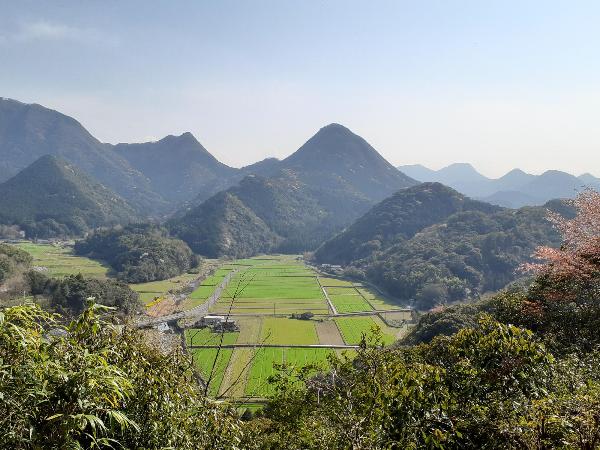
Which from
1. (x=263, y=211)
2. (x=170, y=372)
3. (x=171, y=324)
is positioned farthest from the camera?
(x=263, y=211)

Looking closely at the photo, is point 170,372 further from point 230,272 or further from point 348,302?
point 230,272

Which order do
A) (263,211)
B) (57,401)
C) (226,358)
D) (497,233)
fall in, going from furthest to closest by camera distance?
(263,211), (497,233), (226,358), (57,401)

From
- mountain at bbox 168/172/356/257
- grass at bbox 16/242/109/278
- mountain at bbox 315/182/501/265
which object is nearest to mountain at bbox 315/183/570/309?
mountain at bbox 315/182/501/265

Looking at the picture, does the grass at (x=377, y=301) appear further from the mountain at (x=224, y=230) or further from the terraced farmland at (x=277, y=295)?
the mountain at (x=224, y=230)

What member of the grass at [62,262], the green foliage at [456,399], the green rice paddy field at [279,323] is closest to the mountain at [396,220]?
the green rice paddy field at [279,323]

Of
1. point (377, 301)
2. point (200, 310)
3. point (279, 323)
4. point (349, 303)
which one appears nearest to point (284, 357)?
point (279, 323)

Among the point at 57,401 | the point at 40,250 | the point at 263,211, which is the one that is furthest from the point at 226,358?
the point at 263,211
